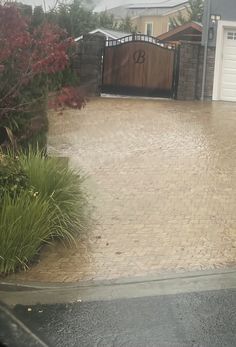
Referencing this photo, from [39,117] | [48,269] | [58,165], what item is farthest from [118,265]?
[39,117]

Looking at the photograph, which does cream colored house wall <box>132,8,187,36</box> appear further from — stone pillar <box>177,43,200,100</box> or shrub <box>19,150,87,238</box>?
shrub <box>19,150,87,238</box>

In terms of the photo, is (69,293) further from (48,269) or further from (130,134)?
(130,134)

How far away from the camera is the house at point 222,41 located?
725 inches

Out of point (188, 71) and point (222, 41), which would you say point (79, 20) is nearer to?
point (188, 71)

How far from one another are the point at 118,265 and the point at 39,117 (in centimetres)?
353

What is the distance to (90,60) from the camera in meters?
18.9

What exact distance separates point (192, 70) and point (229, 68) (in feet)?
4.16

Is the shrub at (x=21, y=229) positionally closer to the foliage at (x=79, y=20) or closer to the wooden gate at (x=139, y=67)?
the wooden gate at (x=139, y=67)

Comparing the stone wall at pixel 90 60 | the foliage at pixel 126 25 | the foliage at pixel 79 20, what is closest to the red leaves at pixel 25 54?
the stone wall at pixel 90 60

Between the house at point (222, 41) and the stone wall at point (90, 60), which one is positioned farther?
the stone wall at point (90, 60)

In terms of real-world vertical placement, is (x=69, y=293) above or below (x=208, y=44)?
below

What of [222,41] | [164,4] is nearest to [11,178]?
[222,41]

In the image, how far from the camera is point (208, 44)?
18641 millimetres

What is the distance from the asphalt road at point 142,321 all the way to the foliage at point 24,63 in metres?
2.86
